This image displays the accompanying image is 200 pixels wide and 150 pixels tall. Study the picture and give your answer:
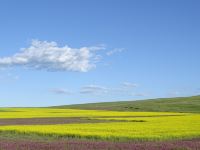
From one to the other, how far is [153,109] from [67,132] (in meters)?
75.3

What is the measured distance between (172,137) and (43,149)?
1160 cm

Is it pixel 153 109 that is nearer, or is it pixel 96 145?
pixel 96 145

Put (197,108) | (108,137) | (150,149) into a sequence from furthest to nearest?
(197,108) < (108,137) < (150,149)

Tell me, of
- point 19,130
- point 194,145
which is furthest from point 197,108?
point 194,145

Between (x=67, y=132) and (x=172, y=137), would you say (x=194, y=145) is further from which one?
(x=67, y=132)

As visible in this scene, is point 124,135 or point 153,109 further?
point 153,109

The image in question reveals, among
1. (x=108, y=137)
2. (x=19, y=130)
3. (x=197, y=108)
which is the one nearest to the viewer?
(x=108, y=137)

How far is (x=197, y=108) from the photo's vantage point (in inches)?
3952

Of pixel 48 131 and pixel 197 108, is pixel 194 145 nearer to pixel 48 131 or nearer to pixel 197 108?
A: pixel 48 131

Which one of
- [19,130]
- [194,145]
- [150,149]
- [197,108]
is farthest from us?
[197,108]

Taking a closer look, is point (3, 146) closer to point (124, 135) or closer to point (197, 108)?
point (124, 135)

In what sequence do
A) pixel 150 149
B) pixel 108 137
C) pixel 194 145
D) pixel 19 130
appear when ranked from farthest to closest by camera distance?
1. pixel 19 130
2. pixel 108 137
3. pixel 194 145
4. pixel 150 149

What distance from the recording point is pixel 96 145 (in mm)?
20828

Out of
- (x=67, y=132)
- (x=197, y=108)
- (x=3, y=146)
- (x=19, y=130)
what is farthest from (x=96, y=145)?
(x=197, y=108)
